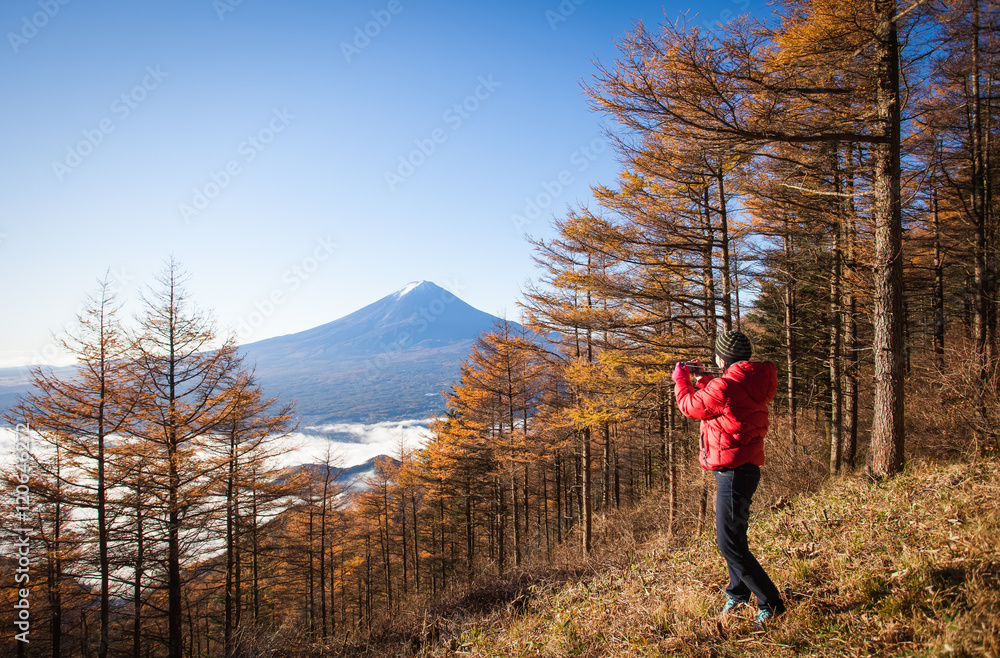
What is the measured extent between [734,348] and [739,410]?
0.45m

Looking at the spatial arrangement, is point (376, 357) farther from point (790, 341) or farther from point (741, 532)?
point (741, 532)

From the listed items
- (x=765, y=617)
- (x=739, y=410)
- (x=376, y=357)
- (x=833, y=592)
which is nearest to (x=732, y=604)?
(x=765, y=617)

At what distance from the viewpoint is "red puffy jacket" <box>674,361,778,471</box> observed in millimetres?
2682

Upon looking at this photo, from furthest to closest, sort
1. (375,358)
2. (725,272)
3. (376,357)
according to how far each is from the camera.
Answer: (376,357) → (375,358) → (725,272)

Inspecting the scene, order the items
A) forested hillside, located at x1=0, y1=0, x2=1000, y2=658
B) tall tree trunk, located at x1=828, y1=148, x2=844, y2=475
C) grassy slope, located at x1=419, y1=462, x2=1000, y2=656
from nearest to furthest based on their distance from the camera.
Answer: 1. grassy slope, located at x1=419, y1=462, x2=1000, y2=656
2. forested hillside, located at x1=0, y1=0, x2=1000, y2=658
3. tall tree trunk, located at x1=828, y1=148, x2=844, y2=475

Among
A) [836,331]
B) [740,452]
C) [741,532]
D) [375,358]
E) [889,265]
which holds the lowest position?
[741,532]

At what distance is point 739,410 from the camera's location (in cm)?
271

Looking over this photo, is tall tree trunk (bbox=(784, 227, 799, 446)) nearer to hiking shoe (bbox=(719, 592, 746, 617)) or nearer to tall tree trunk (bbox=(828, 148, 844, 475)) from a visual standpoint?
tall tree trunk (bbox=(828, 148, 844, 475))

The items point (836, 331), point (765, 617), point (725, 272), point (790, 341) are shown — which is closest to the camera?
point (765, 617)

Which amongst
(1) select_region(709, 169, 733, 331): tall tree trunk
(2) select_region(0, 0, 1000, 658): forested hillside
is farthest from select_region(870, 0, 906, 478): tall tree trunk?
(1) select_region(709, 169, 733, 331): tall tree trunk

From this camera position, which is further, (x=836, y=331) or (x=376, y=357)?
(x=376, y=357)

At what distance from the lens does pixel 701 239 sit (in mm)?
8867

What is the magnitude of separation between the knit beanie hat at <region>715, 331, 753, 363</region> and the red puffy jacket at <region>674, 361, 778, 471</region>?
5.0 inches

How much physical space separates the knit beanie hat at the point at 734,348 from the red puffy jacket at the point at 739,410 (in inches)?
5.0
